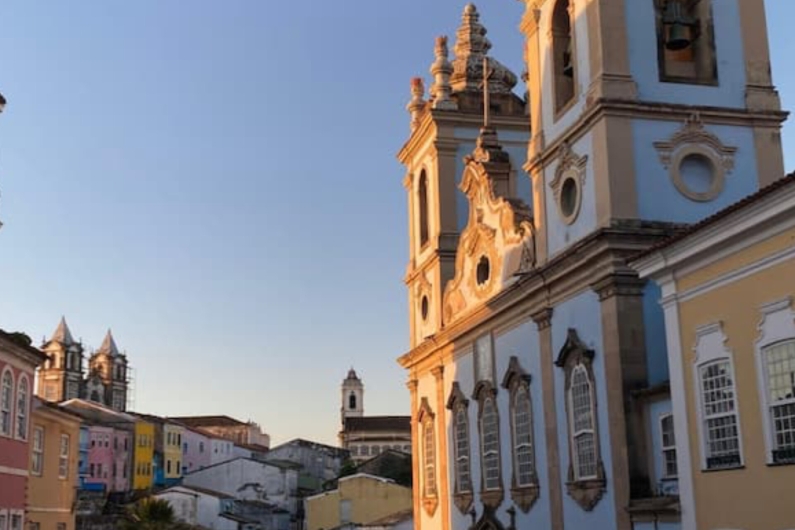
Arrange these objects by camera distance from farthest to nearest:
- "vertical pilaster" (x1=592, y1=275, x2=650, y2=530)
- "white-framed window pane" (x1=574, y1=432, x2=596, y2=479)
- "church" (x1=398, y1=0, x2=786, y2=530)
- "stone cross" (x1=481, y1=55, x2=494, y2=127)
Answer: "stone cross" (x1=481, y1=55, x2=494, y2=127)
"white-framed window pane" (x1=574, y1=432, x2=596, y2=479)
"church" (x1=398, y1=0, x2=786, y2=530)
"vertical pilaster" (x1=592, y1=275, x2=650, y2=530)

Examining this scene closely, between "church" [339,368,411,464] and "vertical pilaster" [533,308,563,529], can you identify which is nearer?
"vertical pilaster" [533,308,563,529]

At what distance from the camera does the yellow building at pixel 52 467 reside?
29938 mm

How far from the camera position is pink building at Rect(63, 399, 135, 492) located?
278 ft

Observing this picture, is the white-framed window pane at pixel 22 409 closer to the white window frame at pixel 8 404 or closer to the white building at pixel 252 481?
the white window frame at pixel 8 404

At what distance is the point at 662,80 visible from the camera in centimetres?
2244

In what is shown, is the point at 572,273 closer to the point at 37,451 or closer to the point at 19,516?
the point at 19,516

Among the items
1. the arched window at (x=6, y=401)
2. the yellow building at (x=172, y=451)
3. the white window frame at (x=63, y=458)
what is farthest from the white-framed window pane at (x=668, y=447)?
the yellow building at (x=172, y=451)

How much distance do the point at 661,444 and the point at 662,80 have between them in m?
7.22

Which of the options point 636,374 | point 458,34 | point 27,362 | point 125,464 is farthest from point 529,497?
point 125,464

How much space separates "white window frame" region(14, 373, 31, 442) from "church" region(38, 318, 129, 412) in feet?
270

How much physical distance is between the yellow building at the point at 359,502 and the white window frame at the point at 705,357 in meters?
47.8

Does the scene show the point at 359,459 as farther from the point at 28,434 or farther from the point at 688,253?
the point at 688,253

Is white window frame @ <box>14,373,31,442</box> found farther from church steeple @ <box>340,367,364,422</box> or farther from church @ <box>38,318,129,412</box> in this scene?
church steeple @ <box>340,367,364,422</box>

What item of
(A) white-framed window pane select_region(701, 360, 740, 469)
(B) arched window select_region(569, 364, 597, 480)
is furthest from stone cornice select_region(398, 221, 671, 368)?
(A) white-framed window pane select_region(701, 360, 740, 469)
